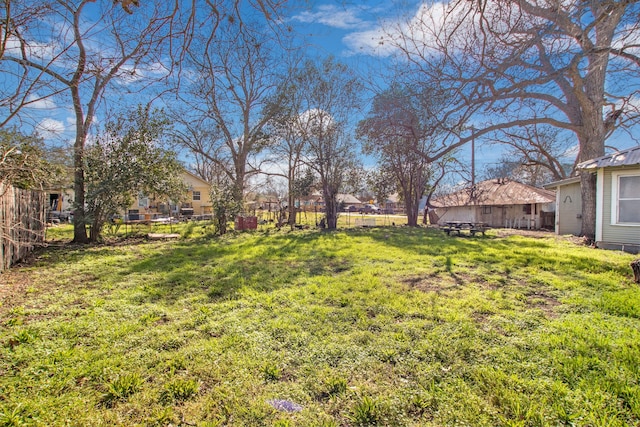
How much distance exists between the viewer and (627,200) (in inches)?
331

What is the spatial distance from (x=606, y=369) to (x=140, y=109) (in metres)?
12.0

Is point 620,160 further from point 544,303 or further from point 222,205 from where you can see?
point 222,205

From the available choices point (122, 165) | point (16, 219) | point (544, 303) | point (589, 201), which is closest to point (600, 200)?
point (589, 201)

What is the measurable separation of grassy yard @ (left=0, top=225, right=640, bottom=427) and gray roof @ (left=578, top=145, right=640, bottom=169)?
4358 millimetres

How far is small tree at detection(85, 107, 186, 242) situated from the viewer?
9.45 m

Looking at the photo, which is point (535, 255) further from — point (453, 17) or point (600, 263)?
point (453, 17)

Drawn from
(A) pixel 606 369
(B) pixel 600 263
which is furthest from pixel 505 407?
(B) pixel 600 263

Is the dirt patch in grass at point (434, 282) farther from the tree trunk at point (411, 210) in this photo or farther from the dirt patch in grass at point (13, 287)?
the tree trunk at point (411, 210)

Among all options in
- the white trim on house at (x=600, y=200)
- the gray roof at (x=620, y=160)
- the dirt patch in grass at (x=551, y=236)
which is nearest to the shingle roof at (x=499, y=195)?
the dirt patch in grass at (x=551, y=236)

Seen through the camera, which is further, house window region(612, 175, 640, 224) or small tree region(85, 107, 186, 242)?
small tree region(85, 107, 186, 242)

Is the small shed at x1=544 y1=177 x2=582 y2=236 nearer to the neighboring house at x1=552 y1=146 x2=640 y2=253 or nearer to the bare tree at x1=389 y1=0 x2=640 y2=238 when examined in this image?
the neighboring house at x1=552 y1=146 x2=640 y2=253

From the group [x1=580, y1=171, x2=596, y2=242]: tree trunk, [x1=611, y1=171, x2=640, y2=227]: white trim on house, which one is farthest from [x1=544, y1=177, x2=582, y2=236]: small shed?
[x1=611, y1=171, x2=640, y2=227]: white trim on house

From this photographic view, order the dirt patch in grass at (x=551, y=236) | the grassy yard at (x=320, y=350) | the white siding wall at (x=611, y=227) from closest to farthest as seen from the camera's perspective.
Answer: the grassy yard at (x=320, y=350), the white siding wall at (x=611, y=227), the dirt patch in grass at (x=551, y=236)

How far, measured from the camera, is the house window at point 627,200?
8.24m
